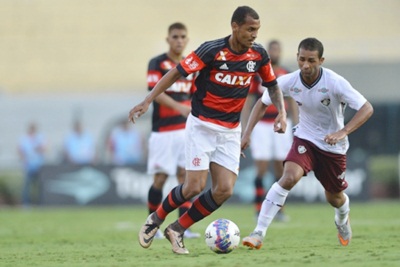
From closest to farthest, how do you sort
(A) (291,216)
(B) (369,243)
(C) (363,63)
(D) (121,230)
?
(B) (369,243) < (D) (121,230) < (A) (291,216) < (C) (363,63)

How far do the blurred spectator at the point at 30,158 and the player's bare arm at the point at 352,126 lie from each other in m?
12.4

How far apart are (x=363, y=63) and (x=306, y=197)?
640 cm

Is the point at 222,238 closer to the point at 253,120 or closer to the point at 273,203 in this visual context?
the point at 273,203

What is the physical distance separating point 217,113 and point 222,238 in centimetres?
120

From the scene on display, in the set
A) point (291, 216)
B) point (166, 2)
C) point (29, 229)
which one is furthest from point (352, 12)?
point (29, 229)

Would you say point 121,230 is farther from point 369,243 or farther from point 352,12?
point 352,12

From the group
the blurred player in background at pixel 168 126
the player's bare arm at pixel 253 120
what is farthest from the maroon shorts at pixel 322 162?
the blurred player in background at pixel 168 126

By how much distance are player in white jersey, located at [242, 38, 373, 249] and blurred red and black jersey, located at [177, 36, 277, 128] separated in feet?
1.56

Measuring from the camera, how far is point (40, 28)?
31.1m

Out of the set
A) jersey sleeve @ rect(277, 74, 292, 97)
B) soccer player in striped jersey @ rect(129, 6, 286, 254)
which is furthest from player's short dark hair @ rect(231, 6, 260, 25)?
jersey sleeve @ rect(277, 74, 292, 97)

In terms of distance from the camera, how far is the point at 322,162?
9078 millimetres

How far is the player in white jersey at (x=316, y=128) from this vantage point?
8.60 metres

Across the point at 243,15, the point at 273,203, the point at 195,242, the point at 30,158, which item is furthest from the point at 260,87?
the point at 30,158

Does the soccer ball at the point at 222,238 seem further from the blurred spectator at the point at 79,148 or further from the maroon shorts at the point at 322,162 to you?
the blurred spectator at the point at 79,148
